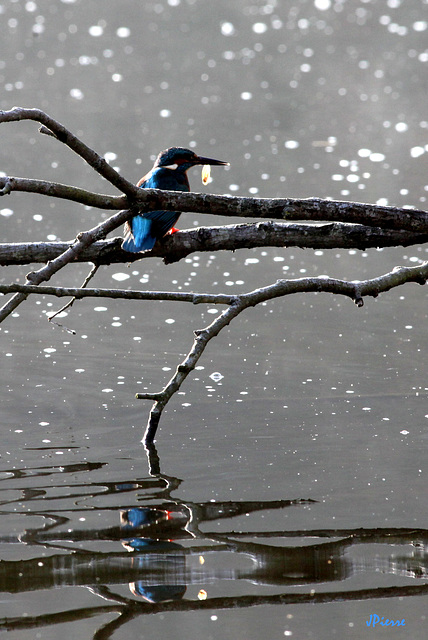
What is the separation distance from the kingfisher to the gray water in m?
0.68

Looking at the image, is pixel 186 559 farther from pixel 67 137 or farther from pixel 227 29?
pixel 227 29

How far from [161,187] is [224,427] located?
51.9 inches

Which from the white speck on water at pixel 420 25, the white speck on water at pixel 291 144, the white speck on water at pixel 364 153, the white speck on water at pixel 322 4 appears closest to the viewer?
the white speck on water at pixel 364 153

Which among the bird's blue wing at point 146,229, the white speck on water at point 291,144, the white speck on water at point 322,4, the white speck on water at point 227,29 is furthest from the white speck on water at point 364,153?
the white speck on water at point 322,4

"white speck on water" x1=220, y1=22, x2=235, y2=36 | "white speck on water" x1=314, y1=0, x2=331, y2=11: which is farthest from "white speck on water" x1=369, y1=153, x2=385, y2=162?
"white speck on water" x1=314, y1=0, x2=331, y2=11

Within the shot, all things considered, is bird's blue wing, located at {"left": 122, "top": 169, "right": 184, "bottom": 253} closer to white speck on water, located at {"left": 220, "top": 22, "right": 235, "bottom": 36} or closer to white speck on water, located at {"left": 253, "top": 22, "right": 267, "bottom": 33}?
white speck on water, located at {"left": 220, "top": 22, "right": 235, "bottom": 36}

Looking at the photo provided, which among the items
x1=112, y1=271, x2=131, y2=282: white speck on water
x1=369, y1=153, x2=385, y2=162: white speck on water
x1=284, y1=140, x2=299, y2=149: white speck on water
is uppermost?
x1=284, y1=140, x2=299, y2=149: white speck on water

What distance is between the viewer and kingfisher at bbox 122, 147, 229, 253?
137 inches

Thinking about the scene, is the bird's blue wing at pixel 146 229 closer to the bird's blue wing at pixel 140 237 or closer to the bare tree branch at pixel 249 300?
the bird's blue wing at pixel 140 237

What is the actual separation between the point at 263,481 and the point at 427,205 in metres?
3.71

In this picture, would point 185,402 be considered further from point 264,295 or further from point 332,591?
point 332,591

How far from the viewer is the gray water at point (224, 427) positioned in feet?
7.91

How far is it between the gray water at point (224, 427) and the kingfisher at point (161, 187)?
678 mm

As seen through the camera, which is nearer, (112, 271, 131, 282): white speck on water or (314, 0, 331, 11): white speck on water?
(112, 271, 131, 282): white speck on water
